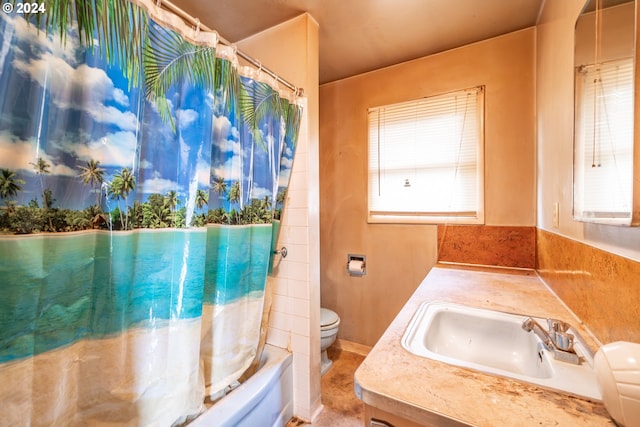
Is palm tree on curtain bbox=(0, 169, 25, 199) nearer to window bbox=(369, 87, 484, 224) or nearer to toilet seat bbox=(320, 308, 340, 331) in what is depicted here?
toilet seat bbox=(320, 308, 340, 331)

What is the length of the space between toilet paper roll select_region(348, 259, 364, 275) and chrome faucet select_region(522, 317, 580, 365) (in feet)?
4.52

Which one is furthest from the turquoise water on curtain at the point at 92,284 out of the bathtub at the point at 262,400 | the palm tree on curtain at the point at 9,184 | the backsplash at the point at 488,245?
the backsplash at the point at 488,245

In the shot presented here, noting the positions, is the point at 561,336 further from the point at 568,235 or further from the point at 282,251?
the point at 282,251

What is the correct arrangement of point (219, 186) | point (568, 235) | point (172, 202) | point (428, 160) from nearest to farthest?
1. point (172, 202)
2. point (568, 235)
3. point (219, 186)
4. point (428, 160)

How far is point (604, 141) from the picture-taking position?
2.35 feet

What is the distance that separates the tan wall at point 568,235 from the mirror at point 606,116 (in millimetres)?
77

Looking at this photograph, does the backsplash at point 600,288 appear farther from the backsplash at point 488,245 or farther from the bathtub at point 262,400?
the bathtub at point 262,400

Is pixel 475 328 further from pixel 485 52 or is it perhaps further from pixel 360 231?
pixel 485 52

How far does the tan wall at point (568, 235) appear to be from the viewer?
2.05ft

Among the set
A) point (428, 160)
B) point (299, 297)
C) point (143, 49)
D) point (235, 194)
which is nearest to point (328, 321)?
point (299, 297)

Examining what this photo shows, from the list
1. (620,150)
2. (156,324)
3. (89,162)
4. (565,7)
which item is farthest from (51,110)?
(565,7)

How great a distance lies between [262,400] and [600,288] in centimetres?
136

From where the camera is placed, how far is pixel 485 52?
5.84 ft

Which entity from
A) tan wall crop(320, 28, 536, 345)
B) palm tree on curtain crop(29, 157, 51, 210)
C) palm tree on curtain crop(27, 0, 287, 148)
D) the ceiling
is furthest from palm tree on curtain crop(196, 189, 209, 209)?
tan wall crop(320, 28, 536, 345)
